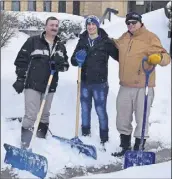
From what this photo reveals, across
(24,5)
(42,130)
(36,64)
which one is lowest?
(42,130)

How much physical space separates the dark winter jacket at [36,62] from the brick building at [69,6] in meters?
13.0

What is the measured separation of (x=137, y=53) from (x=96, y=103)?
0.84 m

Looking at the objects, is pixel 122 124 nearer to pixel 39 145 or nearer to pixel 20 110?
pixel 39 145

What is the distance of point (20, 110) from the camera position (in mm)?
6312

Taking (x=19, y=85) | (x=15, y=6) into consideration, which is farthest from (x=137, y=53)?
(x=15, y=6)

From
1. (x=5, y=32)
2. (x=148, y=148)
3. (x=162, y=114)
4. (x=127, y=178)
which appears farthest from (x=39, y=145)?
(x=5, y=32)

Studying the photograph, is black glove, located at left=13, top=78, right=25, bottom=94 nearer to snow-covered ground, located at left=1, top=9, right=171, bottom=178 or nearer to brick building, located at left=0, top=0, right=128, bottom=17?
snow-covered ground, located at left=1, top=9, right=171, bottom=178

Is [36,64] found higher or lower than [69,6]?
lower

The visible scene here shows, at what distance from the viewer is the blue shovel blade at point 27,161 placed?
4.29 metres

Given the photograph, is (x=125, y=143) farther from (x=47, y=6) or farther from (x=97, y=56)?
(x=47, y=6)

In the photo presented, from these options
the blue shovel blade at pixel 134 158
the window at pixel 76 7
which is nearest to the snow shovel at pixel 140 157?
the blue shovel blade at pixel 134 158

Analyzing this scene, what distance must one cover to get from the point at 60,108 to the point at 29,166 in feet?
7.43

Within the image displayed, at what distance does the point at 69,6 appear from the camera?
20.2m

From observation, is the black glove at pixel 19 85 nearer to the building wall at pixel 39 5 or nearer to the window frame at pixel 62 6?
the building wall at pixel 39 5
